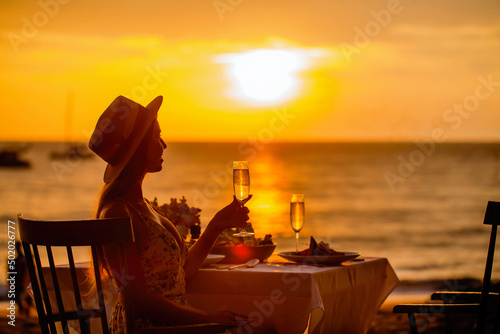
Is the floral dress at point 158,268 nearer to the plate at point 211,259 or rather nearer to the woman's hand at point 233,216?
the woman's hand at point 233,216

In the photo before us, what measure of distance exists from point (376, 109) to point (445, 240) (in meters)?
15.4

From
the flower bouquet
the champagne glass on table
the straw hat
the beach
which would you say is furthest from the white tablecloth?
the beach

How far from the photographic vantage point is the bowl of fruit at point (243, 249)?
3113 mm

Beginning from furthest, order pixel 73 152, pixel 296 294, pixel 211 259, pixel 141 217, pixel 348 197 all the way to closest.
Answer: pixel 73 152 → pixel 348 197 → pixel 211 259 → pixel 296 294 → pixel 141 217

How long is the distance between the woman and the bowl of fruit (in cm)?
50

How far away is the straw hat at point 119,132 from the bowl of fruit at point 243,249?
770 millimetres

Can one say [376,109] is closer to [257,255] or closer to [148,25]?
[148,25]

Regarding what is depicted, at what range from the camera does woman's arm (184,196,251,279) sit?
9.00 ft

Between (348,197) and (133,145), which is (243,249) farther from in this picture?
(348,197)

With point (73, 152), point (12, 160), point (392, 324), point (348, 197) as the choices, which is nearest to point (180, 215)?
point (392, 324)

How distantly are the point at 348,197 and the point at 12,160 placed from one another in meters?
22.6

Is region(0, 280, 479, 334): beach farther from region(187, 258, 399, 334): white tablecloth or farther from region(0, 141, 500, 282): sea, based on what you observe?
region(187, 258, 399, 334): white tablecloth

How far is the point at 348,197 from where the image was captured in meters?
26.0

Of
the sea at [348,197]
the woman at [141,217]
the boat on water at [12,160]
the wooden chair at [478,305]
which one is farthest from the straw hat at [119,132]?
the boat on water at [12,160]
